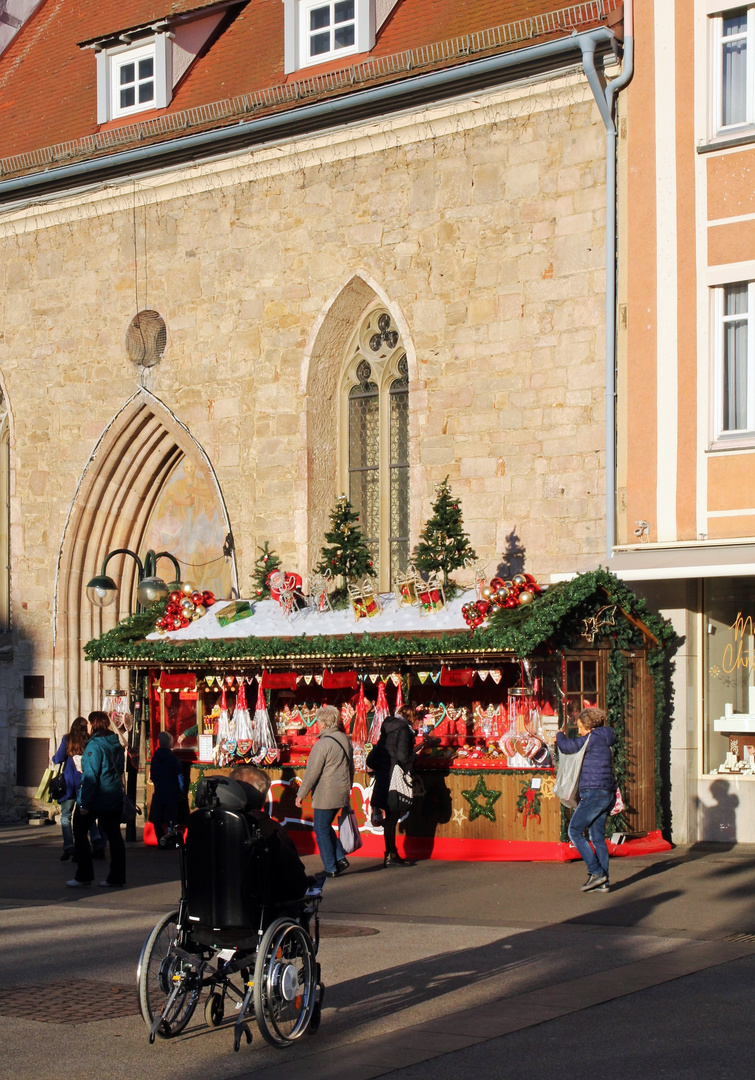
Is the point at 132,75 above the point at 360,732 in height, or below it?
above

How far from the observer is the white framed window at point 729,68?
650 inches

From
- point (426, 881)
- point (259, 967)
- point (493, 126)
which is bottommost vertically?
point (426, 881)

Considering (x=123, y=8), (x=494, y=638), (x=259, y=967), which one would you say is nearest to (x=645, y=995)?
(x=259, y=967)

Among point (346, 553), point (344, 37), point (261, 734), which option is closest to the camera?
point (346, 553)

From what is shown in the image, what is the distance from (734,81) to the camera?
16594mm

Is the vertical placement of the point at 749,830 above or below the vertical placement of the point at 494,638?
below

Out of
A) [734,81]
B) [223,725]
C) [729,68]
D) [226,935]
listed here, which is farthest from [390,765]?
[729,68]

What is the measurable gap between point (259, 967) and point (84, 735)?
7931 millimetres

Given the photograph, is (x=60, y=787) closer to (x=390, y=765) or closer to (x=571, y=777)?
(x=390, y=765)

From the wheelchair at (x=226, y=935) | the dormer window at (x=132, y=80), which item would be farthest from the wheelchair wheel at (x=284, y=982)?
the dormer window at (x=132, y=80)

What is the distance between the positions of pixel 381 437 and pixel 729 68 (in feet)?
20.7

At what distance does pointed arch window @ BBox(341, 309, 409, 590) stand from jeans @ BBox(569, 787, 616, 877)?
7174mm

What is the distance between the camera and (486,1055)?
7.33 meters

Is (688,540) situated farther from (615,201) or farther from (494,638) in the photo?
(615,201)
